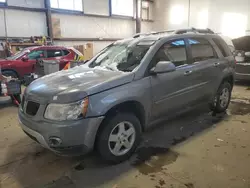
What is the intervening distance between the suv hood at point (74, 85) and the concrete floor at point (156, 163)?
2.88 feet

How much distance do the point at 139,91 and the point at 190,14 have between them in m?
14.9

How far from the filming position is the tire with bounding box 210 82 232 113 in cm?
424

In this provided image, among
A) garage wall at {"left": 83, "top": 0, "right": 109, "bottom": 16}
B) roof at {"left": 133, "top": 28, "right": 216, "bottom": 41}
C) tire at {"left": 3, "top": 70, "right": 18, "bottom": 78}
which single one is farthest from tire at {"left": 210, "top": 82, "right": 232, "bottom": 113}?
garage wall at {"left": 83, "top": 0, "right": 109, "bottom": 16}

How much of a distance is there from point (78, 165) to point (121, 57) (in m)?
1.61

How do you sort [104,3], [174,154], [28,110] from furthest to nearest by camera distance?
[104,3] < [174,154] < [28,110]

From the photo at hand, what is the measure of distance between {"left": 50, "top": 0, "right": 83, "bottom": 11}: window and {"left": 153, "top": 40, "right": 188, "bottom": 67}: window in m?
11.0

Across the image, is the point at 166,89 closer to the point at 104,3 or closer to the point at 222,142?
the point at 222,142

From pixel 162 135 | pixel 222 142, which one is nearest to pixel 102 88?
pixel 162 135

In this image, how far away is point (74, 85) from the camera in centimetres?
252

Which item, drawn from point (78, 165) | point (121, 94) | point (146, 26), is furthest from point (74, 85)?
point (146, 26)

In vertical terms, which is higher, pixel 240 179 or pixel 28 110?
pixel 28 110

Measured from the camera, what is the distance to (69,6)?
1303cm

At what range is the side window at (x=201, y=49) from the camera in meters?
3.59

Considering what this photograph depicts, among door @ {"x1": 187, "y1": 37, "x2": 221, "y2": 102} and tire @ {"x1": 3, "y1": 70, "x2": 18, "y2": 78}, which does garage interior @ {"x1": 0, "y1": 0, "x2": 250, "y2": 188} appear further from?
tire @ {"x1": 3, "y1": 70, "x2": 18, "y2": 78}
